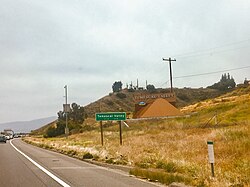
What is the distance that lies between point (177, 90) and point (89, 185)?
146m

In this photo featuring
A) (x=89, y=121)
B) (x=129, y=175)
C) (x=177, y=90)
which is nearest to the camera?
(x=129, y=175)

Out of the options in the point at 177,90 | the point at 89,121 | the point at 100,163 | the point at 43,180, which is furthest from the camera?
the point at 177,90

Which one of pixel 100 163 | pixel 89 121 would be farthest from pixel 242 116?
pixel 89 121

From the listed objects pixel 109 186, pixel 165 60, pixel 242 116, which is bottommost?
pixel 109 186

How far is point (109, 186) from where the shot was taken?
1280 cm

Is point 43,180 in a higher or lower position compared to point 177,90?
lower

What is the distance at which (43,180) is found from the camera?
47.8 feet

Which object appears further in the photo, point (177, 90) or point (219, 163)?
point (177, 90)

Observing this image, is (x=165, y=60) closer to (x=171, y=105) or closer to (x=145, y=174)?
(x=171, y=105)

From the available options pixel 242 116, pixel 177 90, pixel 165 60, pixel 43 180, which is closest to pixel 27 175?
pixel 43 180

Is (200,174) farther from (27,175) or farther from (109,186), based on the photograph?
(27,175)

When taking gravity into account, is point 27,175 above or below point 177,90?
below

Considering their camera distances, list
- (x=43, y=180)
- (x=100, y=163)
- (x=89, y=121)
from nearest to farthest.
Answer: (x=43, y=180), (x=100, y=163), (x=89, y=121)

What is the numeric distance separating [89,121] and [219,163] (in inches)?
4035
